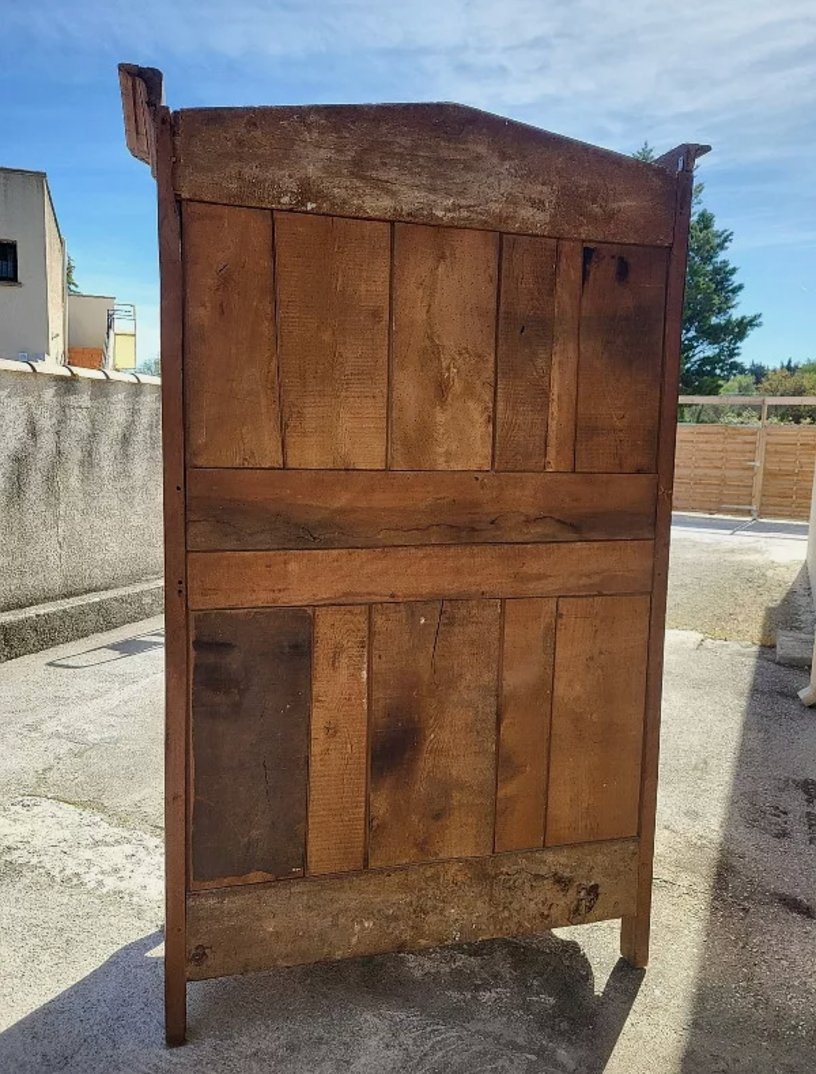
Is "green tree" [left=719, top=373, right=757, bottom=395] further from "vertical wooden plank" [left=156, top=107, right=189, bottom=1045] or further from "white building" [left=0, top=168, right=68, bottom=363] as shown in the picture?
"vertical wooden plank" [left=156, top=107, right=189, bottom=1045]

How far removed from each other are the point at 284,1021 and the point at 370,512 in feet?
3.86

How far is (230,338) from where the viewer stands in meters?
1.52

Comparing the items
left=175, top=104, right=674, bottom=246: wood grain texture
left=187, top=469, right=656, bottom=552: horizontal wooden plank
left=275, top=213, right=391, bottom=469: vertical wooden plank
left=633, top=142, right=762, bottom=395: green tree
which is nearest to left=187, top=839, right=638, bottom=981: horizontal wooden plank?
left=187, top=469, right=656, bottom=552: horizontal wooden plank

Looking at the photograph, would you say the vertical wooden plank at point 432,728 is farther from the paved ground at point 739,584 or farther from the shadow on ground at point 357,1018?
the paved ground at point 739,584

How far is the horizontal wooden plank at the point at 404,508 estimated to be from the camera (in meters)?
1.57

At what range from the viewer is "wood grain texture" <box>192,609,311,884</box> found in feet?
5.27

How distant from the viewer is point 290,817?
1681mm

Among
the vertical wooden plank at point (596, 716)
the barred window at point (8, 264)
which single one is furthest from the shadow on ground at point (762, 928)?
the barred window at point (8, 264)

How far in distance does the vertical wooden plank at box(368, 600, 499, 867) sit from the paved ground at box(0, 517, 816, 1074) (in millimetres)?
376

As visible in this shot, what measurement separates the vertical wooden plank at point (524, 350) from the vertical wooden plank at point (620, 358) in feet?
0.30

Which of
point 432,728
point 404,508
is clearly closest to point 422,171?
point 404,508

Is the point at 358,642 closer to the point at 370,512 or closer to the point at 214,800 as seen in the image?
the point at 370,512

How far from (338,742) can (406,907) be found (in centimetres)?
44

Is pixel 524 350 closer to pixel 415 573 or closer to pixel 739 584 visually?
pixel 415 573
